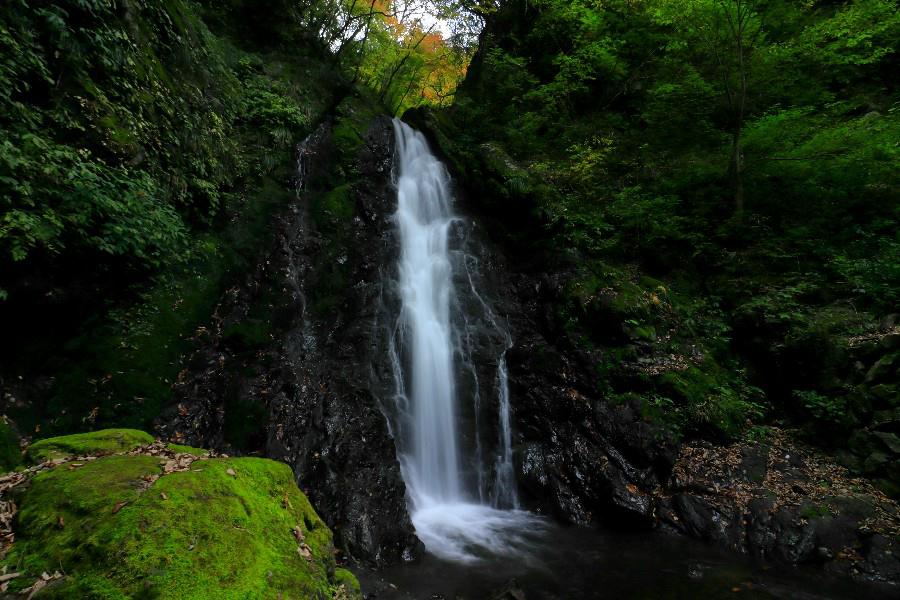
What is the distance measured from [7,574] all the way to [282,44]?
1673 cm

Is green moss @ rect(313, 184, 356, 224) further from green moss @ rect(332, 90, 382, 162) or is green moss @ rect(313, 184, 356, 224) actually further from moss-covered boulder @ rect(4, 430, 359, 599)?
moss-covered boulder @ rect(4, 430, 359, 599)

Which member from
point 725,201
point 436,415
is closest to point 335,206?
point 436,415

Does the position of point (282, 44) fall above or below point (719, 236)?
above

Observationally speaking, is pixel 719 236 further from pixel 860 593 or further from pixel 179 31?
pixel 179 31

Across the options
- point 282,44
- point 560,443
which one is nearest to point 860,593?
point 560,443

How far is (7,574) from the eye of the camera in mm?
1844

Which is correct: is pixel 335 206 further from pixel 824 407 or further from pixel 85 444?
pixel 824 407

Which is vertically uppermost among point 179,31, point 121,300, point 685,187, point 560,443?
point 179,31

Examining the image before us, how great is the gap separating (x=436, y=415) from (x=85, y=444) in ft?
22.3

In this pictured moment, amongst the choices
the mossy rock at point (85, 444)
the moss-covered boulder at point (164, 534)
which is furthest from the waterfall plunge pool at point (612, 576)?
the mossy rock at point (85, 444)

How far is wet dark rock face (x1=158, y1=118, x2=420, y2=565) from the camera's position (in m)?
6.50

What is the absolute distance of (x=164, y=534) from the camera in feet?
6.63

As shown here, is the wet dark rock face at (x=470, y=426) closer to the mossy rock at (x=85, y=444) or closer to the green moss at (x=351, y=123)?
the green moss at (x=351, y=123)

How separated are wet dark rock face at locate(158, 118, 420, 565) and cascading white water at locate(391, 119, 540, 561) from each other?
0.72 meters
